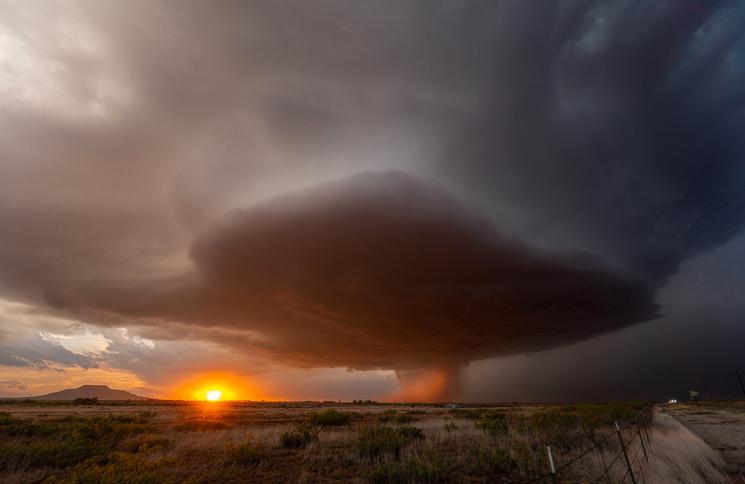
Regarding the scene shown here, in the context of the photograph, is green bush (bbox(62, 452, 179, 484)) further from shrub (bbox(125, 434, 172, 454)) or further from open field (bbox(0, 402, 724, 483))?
shrub (bbox(125, 434, 172, 454))

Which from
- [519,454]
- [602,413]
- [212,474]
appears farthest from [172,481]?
[602,413]

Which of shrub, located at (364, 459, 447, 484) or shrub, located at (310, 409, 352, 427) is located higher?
shrub, located at (310, 409, 352, 427)

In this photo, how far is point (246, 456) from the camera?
61.6 feet

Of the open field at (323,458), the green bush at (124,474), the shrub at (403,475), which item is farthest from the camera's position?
the open field at (323,458)

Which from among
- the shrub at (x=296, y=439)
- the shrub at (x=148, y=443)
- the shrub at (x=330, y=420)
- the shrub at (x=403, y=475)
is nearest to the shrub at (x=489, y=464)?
the shrub at (x=403, y=475)

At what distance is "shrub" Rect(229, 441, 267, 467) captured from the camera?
18375 mm

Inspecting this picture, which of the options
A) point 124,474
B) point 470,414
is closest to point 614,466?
point 124,474

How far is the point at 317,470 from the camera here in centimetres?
1728

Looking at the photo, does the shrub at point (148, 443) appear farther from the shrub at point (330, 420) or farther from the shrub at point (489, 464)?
the shrub at point (330, 420)

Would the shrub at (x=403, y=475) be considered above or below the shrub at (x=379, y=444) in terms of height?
below

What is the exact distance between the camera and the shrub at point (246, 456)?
18.4m

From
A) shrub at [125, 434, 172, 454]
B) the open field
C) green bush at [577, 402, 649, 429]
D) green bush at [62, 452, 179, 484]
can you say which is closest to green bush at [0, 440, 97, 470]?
the open field

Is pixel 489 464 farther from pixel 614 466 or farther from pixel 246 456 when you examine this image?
pixel 246 456

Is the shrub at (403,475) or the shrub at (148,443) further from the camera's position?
the shrub at (148,443)
